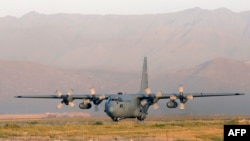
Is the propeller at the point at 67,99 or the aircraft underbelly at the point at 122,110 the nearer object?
the aircraft underbelly at the point at 122,110

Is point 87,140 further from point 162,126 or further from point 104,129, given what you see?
point 162,126

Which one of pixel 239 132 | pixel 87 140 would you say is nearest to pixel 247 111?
pixel 87 140

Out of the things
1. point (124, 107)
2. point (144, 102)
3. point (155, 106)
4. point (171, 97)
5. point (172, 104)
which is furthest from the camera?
point (144, 102)

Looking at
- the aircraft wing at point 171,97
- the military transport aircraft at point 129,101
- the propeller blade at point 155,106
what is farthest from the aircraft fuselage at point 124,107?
the propeller blade at point 155,106

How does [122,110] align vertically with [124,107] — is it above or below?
below

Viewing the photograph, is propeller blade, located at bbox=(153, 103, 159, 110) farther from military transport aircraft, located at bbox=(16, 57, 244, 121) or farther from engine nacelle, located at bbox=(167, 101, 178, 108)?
engine nacelle, located at bbox=(167, 101, 178, 108)

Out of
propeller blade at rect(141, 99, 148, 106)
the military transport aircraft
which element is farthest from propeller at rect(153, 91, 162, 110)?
propeller blade at rect(141, 99, 148, 106)

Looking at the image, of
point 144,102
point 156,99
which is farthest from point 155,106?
point 144,102

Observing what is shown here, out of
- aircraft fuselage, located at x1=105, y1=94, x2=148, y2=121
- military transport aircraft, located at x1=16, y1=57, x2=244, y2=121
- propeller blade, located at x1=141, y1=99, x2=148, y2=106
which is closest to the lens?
aircraft fuselage, located at x1=105, y1=94, x2=148, y2=121

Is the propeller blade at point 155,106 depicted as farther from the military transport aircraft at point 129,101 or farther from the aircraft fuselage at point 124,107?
the aircraft fuselage at point 124,107

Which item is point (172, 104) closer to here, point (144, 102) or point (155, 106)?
point (155, 106)

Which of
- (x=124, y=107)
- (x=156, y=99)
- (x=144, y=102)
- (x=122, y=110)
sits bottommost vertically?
(x=122, y=110)

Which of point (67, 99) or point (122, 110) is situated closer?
point (122, 110)

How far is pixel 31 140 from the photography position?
56219 mm
